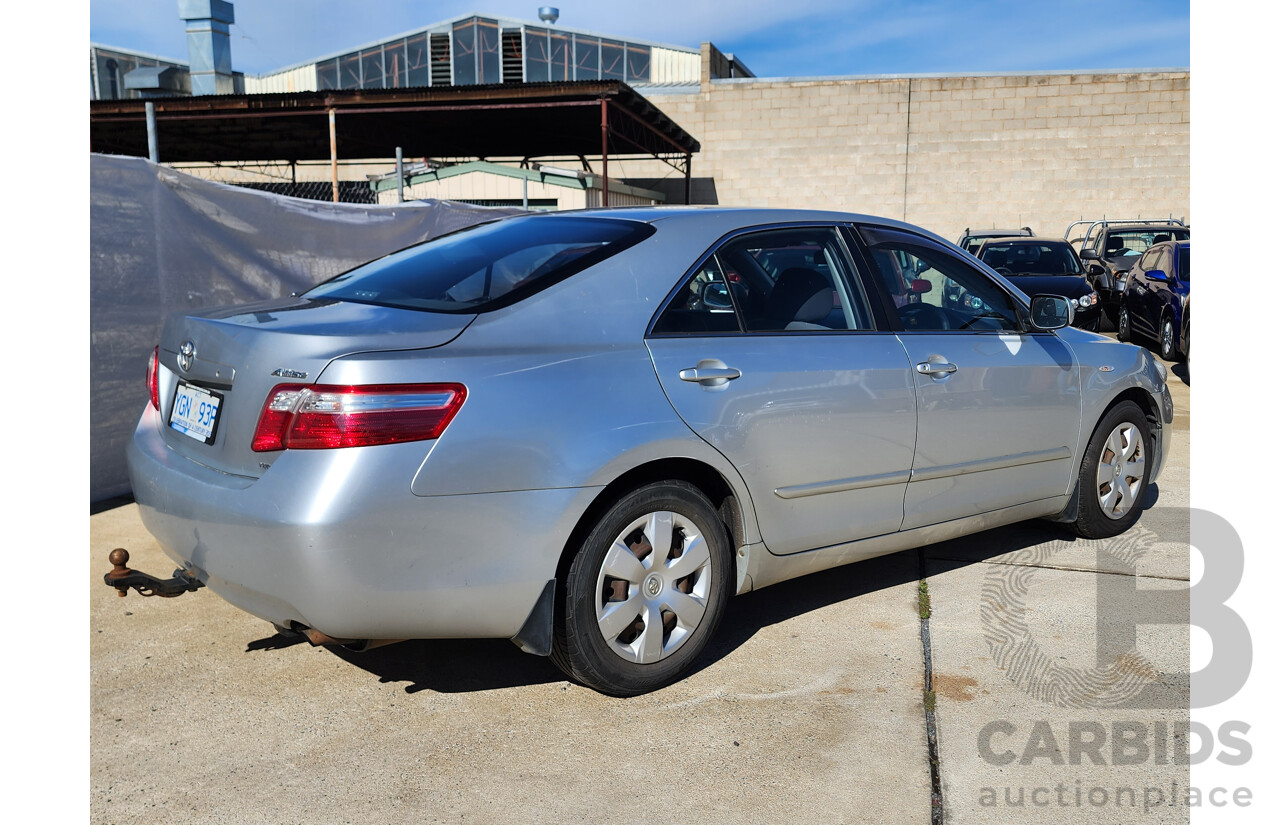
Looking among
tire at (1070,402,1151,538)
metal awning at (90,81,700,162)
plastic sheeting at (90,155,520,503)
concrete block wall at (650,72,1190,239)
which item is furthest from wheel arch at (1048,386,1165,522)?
concrete block wall at (650,72,1190,239)

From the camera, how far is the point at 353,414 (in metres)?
2.71

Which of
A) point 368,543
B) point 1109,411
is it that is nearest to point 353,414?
point 368,543

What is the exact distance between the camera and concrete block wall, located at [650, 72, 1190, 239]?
84.9ft

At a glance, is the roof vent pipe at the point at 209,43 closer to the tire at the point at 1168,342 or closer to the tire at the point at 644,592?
the tire at the point at 1168,342

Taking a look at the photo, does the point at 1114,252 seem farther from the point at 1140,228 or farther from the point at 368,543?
the point at 368,543

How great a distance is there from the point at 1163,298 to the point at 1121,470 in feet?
29.5

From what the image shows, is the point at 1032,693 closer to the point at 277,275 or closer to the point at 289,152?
the point at 277,275

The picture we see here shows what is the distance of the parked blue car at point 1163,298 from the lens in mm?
12133

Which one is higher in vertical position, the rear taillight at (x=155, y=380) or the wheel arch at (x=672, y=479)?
the rear taillight at (x=155, y=380)

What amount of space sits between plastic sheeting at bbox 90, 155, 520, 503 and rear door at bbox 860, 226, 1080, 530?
4119 mm

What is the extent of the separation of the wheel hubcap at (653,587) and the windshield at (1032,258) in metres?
12.9

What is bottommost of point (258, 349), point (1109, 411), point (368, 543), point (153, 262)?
point (368, 543)

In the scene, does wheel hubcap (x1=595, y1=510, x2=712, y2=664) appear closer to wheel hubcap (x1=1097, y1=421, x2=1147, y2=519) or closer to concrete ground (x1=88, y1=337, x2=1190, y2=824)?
concrete ground (x1=88, y1=337, x2=1190, y2=824)

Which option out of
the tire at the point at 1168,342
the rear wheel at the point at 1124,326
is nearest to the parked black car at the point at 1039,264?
the rear wheel at the point at 1124,326
